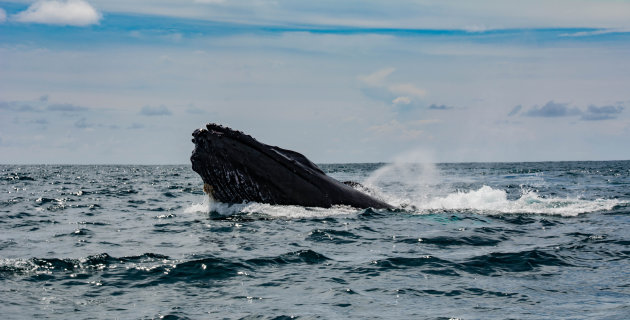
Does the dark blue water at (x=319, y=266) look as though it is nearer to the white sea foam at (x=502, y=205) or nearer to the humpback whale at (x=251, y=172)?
the humpback whale at (x=251, y=172)

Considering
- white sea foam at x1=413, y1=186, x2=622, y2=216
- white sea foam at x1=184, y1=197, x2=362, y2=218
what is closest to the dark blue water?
white sea foam at x1=184, y1=197, x2=362, y2=218

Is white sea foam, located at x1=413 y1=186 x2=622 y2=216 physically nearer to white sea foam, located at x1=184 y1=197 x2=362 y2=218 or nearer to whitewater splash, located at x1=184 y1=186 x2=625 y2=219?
whitewater splash, located at x1=184 y1=186 x2=625 y2=219

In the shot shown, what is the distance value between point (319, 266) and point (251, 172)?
4396 mm

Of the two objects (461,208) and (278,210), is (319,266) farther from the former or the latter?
(461,208)

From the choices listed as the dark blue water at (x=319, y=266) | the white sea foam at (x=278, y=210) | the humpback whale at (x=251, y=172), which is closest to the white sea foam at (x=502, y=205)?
the dark blue water at (x=319, y=266)

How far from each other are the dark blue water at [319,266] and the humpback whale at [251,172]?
32cm

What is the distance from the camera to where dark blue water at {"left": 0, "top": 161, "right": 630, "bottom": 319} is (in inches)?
253

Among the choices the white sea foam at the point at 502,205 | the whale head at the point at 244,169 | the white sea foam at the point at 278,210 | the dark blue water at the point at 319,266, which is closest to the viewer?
the dark blue water at the point at 319,266

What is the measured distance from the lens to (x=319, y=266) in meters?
8.39

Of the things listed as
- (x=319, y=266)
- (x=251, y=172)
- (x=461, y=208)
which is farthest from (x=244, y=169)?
(x=461, y=208)

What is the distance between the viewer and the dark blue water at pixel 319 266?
6438 mm

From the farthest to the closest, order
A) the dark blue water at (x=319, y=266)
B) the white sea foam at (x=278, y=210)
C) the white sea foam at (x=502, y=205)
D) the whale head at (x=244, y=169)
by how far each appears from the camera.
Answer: the white sea foam at (x=502, y=205) → the white sea foam at (x=278, y=210) → the whale head at (x=244, y=169) → the dark blue water at (x=319, y=266)

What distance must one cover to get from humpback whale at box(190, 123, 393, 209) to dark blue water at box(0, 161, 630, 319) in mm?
318

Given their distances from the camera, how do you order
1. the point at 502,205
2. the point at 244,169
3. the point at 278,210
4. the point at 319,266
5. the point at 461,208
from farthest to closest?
the point at 502,205, the point at 461,208, the point at 278,210, the point at 244,169, the point at 319,266
